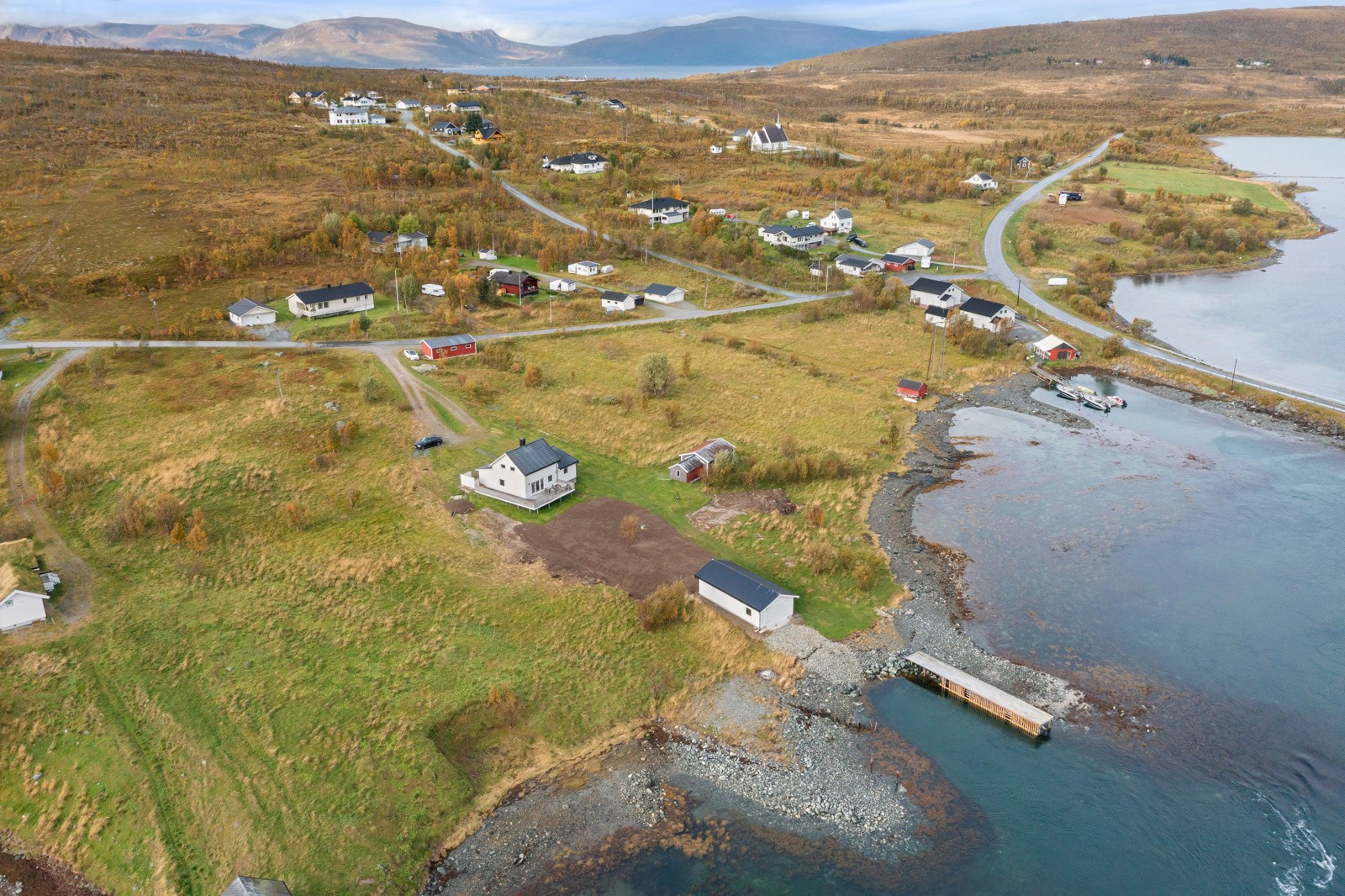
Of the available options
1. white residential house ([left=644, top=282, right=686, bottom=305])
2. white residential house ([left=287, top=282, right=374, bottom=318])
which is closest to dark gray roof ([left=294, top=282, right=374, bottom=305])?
white residential house ([left=287, top=282, right=374, bottom=318])

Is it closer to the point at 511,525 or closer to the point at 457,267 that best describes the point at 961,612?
the point at 511,525

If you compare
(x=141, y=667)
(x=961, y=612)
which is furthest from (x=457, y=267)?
(x=961, y=612)

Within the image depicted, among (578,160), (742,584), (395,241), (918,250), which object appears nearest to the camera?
(742,584)

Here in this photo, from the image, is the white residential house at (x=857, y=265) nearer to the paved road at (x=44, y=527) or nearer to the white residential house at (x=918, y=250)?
the white residential house at (x=918, y=250)

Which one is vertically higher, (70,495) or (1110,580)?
(1110,580)

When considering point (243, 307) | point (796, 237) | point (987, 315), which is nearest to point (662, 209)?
point (796, 237)

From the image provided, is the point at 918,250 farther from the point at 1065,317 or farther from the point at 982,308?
the point at 982,308

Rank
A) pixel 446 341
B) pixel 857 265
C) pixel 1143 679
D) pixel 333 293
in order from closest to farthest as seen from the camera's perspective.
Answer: pixel 1143 679, pixel 446 341, pixel 333 293, pixel 857 265

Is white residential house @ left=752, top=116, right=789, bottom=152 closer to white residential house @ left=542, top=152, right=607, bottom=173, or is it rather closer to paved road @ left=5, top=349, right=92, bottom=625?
white residential house @ left=542, top=152, right=607, bottom=173
